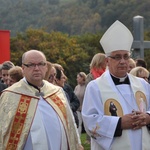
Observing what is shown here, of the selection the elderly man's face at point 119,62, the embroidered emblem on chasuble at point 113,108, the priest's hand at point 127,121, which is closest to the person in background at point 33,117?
the embroidered emblem on chasuble at point 113,108

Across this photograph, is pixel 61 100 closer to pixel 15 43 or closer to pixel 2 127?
pixel 2 127

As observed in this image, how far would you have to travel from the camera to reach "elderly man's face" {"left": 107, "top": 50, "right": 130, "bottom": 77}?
229 inches

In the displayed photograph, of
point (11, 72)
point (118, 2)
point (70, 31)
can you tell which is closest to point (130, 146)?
point (11, 72)

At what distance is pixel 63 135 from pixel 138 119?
0.78 meters

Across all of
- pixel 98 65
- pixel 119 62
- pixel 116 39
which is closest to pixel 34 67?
pixel 119 62

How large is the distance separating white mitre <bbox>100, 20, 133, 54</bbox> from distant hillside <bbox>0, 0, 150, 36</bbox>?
69.6m

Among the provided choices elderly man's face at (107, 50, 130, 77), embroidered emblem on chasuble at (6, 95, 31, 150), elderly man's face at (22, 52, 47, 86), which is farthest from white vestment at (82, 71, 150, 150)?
embroidered emblem on chasuble at (6, 95, 31, 150)

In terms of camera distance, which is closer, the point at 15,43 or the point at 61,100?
the point at 61,100

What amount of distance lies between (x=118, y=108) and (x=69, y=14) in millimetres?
94534

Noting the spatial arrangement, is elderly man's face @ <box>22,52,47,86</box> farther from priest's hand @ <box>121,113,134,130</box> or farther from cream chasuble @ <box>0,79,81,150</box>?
priest's hand @ <box>121,113,134,130</box>

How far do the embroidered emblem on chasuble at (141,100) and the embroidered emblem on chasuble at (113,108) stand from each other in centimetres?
21

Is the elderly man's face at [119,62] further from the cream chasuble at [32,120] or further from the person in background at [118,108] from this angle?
the cream chasuble at [32,120]

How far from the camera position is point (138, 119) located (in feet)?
18.7

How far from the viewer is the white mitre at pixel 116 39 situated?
5998 millimetres
